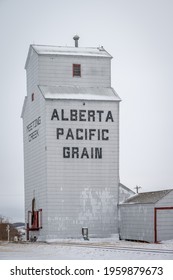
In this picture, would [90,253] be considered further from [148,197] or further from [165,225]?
[148,197]

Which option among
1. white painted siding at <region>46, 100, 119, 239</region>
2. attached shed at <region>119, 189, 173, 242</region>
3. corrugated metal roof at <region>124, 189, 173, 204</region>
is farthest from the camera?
white painted siding at <region>46, 100, 119, 239</region>

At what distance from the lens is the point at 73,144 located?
4762 cm

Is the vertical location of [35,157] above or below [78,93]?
below

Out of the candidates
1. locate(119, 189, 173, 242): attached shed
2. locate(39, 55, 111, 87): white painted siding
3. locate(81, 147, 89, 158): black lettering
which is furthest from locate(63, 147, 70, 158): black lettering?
locate(119, 189, 173, 242): attached shed

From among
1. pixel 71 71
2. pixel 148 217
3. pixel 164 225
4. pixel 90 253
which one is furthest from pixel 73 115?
pixel 90 253

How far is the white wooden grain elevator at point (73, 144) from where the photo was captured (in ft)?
154

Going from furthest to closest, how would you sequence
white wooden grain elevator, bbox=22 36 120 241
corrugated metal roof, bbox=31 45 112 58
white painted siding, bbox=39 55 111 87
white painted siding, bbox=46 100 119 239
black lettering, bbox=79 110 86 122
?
corrugated metal roof, bbox=31 45 112 58 < white painted siding, bbox=39 55 111 87 < black lettering, bbox=79 110 86 122 < white wooden grain elevator, bbox=22 36 120 241 < white painted siding, bbox=46 100 119 239

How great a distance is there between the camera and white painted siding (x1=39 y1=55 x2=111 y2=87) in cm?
4903

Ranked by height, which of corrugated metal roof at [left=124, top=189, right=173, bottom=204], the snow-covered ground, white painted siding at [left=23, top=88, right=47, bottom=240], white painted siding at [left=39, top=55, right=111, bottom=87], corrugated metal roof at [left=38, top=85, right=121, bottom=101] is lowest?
the snow-covered ground

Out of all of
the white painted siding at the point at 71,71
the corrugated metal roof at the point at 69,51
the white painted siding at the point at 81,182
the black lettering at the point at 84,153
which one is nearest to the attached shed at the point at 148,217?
the white painted siding at the point at 81,182

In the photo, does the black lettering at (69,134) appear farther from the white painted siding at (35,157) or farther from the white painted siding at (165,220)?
the white painted siding at (165,220)

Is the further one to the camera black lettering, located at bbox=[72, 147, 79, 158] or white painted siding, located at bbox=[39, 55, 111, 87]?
white painted siding, located at bbox=[39, 55, 111, 87]

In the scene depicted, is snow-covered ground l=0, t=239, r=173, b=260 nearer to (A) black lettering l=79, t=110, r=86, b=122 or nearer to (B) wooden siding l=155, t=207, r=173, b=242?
(B) wooden siding l=155, t=207, r=173, b=242

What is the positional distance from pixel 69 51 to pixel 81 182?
1106 cm
